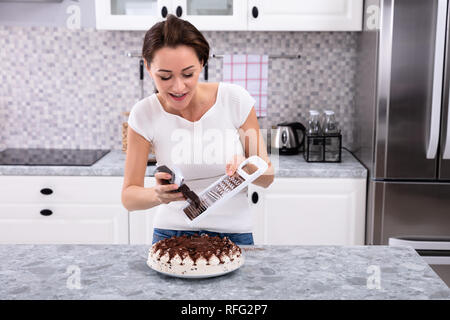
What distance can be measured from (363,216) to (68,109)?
74.0 inches

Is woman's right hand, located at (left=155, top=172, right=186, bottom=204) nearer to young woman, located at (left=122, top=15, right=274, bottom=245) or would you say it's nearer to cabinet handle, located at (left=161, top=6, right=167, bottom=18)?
young woman, located at (left=122, top=15, right=274, bottom=245)

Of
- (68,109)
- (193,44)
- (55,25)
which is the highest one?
(55,25)

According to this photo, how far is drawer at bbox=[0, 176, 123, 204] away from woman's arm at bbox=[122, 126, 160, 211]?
3.26 feet

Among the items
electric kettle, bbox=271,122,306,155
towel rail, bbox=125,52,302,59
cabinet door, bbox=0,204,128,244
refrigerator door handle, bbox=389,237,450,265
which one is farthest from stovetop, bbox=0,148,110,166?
refrigerator door handle, bbox=389,237,450,265

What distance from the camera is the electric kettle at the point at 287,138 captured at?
9.81 ft

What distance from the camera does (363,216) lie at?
2.69 m

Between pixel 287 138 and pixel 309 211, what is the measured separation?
498 mm

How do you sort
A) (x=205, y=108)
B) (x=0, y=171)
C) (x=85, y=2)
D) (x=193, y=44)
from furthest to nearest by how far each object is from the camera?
1. (x=85, y=2)
2. (x=0, y=171)
3. (x=205, y=108)
4. (x=193, y=44)

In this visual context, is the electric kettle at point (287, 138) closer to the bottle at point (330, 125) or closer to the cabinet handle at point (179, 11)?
the bottle at point (330, 125)

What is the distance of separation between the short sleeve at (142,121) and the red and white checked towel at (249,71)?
1.44m

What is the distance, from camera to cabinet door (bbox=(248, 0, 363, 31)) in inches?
109

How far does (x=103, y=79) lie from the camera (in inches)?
126
